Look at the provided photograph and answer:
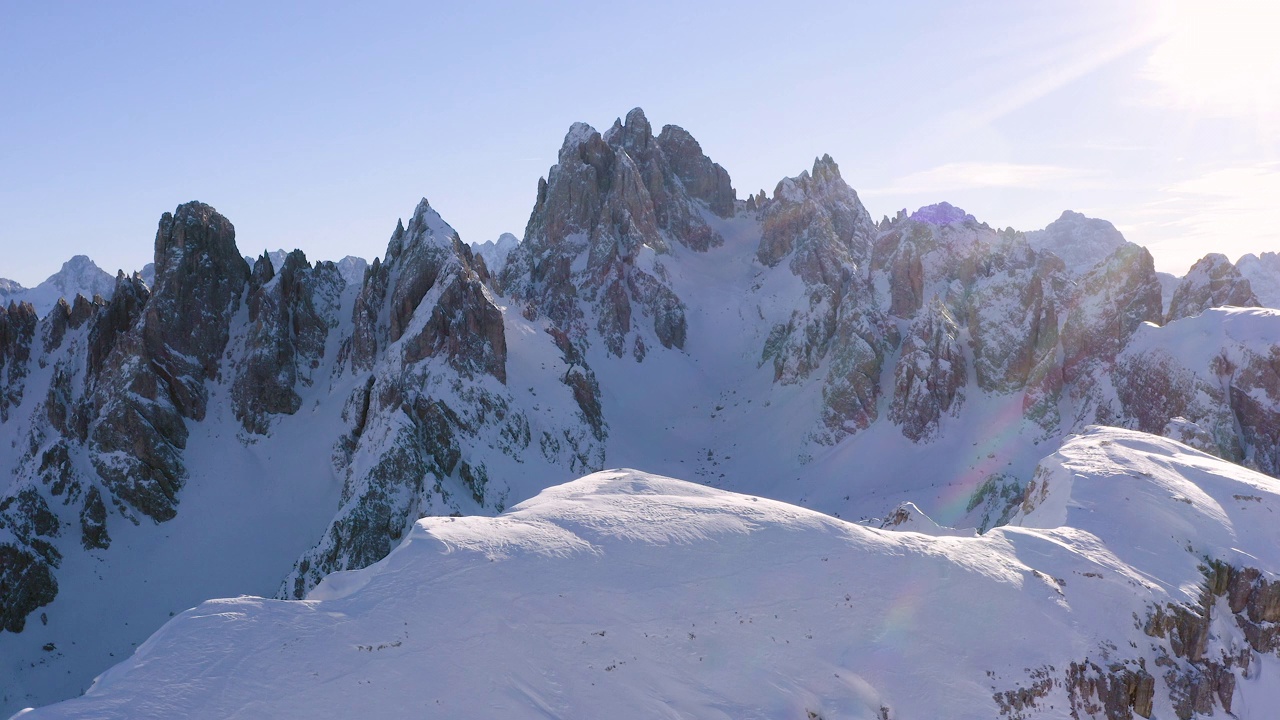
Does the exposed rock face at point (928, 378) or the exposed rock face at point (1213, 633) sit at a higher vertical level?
the exposed rock face at point (928, 378)

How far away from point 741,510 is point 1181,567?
18307mm

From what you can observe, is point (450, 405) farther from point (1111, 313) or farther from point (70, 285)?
point (70, 285)

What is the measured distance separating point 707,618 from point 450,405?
38840 millimetres

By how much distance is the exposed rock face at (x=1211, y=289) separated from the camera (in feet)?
205

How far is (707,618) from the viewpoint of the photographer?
83.4ft

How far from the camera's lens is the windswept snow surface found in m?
20.6

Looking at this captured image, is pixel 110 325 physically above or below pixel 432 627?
above

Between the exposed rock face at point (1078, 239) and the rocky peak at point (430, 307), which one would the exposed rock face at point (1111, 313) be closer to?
the rocky peak at point (430, 307)

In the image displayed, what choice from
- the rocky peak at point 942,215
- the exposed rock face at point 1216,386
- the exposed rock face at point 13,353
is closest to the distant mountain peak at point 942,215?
the rocky peak at point 942,215

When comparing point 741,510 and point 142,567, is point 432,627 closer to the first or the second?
point 741,510

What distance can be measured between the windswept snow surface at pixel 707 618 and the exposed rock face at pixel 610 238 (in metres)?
62.0

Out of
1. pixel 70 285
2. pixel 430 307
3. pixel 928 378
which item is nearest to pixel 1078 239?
pixel 928 378

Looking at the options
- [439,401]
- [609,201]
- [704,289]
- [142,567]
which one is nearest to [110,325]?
[142,567]

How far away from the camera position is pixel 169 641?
20.8 meters
